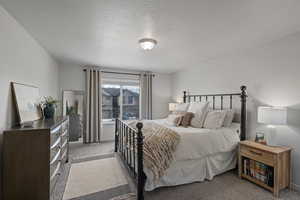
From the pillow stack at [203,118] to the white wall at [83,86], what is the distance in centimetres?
197

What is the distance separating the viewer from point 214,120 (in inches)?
112

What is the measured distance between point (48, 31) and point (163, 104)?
13.5ft

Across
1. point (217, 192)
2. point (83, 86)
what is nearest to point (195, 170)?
point (217, 192)

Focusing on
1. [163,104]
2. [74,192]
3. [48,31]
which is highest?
[48,31]

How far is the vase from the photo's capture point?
8.71 ft

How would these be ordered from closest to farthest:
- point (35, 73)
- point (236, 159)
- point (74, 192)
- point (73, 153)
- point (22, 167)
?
point (22, 167), point (74, 192), point (35, 73), point (236, 159), point (73, 153)

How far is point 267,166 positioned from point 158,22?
266cm

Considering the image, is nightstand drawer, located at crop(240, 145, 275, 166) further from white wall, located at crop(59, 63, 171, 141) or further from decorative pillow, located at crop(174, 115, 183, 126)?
white wall, located at crop(59, 63, 171, 141)

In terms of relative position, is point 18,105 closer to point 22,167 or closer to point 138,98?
point 22,167

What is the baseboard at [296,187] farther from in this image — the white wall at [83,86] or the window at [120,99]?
the window at [120,99]

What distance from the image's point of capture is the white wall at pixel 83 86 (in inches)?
166

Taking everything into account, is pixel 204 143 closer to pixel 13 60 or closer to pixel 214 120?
pixel 214 120

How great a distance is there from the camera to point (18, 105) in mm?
1932

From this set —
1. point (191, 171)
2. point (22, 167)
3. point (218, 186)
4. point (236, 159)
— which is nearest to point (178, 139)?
point (191, 171)
